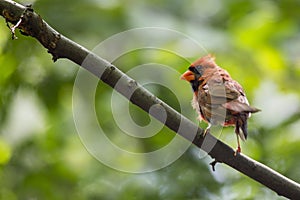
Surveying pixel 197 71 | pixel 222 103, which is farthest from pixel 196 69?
pixel 222 103

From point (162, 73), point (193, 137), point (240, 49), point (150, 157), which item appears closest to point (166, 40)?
point (162, 73)

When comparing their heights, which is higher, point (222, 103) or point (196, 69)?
point (222, 103)

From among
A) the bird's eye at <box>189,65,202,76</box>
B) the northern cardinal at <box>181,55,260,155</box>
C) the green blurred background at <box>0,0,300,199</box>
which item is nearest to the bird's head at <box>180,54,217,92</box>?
the bird's eye at <box>189,65,202,76</box>

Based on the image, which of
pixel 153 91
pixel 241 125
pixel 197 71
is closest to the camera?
pixel 241 125

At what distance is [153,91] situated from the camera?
12.3 ft

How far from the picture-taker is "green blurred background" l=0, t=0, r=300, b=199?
378 centimetres

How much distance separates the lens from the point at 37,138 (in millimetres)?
4391

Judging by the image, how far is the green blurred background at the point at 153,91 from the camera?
378cm

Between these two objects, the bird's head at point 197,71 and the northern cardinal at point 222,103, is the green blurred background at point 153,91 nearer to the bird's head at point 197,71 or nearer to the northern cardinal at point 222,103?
the bird's head at point 197,71

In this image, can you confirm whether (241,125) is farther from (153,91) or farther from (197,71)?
(153,91)

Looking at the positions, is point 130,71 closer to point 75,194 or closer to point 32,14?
point 75,194

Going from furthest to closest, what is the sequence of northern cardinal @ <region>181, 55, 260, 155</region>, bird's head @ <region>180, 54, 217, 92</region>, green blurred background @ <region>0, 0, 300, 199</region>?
green blurred background @ <region>0, 0, 300, 199</region>
bird's head @ <region>180, 54, 217, 92</region>
northern cardinal @ <region>181, 55, 260, 155</region>

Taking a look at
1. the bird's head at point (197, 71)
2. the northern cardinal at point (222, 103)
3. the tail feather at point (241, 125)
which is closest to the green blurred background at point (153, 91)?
the bird's head at point (197, 71)

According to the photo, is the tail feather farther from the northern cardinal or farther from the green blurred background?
the green blurred background
